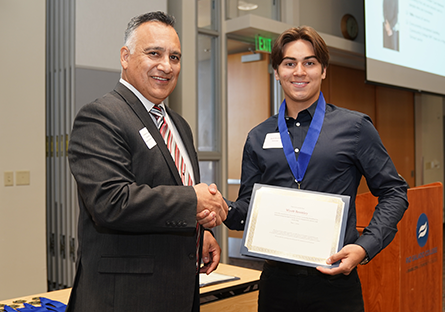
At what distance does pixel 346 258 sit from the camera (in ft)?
4.80

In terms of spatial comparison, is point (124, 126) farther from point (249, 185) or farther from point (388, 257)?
point (388, 257)

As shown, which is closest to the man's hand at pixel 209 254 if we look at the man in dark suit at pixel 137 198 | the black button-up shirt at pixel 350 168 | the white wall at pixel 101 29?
the man in dark suit at pixel 137 198

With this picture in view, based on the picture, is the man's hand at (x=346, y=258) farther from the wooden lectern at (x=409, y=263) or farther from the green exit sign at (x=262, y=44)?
the green exit sign at (x=262, y=44)

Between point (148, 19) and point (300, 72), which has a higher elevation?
point (148, 19)

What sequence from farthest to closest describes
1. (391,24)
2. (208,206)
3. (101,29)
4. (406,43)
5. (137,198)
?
(406,43)
(391,24)
(101,29)
(208,206)
(137,198)

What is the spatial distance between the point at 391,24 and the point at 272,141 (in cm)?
454

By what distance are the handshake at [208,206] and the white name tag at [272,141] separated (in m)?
0.44

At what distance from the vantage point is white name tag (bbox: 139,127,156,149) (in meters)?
1.36

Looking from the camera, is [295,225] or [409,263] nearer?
[295,225]

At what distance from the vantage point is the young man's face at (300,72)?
1.69m

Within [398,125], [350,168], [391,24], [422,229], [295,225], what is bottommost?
[422,229]

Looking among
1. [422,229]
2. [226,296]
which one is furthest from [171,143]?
[422,229]
